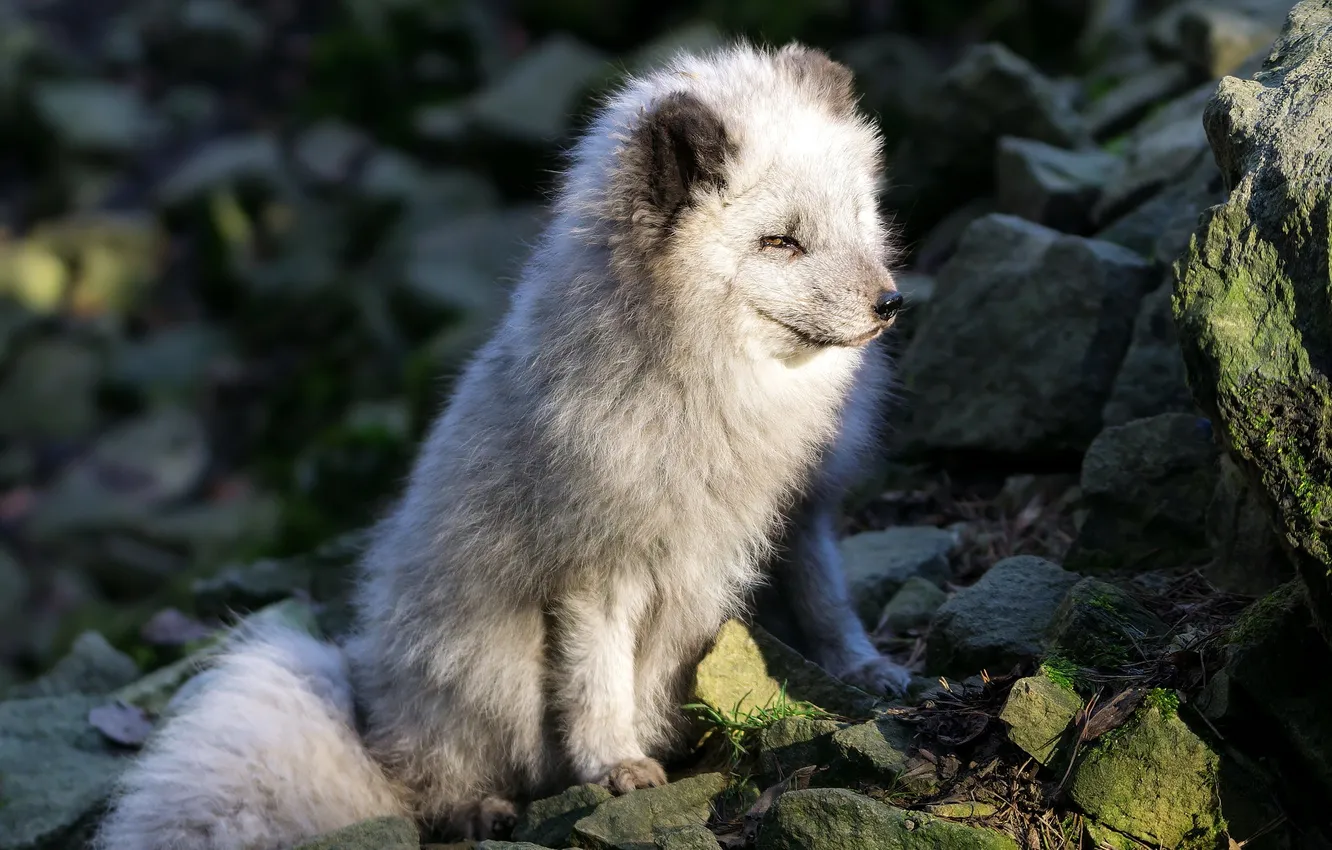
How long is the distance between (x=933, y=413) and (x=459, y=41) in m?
10.7

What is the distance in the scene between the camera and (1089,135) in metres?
7.35

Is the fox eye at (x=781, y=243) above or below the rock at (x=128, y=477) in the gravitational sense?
above

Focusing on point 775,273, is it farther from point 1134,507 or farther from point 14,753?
point 14,753

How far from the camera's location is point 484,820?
15.3 feet

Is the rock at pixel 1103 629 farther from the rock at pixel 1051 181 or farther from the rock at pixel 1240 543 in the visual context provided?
the rock at pixel 1051 181

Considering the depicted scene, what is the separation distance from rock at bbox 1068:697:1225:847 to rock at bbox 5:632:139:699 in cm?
488

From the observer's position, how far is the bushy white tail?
4379 mm

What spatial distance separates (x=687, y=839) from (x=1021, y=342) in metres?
2.81

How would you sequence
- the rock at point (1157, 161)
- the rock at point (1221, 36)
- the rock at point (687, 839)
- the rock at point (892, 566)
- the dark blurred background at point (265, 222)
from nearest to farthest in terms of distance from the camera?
1. the rock at point (687, 839)
2. the rock at point (892, 566)
3. the rock at point (1157, 161)
4. the rock at point (1221, 36)
5. the dark blurred background at point (265, 222)

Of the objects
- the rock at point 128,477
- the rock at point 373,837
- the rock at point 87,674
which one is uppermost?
the rock at point 373,837

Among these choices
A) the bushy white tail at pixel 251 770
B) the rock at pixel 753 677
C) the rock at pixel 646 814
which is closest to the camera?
the rock at pixel 646 814

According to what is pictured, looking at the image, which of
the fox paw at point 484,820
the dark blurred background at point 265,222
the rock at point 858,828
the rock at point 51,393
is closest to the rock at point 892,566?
the fox paw at point 484,820

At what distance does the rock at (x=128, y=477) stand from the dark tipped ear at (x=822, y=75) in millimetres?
9277

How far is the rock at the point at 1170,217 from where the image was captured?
5293 millimetres
